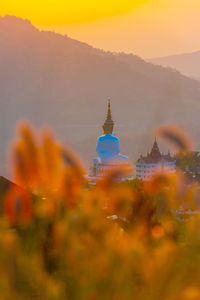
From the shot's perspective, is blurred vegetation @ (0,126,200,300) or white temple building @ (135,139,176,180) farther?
white temple building @ (135,139,176,180)

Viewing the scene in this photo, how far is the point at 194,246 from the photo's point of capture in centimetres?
476

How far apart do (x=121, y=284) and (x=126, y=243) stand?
657mm

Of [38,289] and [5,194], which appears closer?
[38,289]

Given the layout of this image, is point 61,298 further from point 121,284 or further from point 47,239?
point 47,239

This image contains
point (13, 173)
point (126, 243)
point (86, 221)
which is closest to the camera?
point (126, 243)

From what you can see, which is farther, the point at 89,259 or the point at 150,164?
the point at 150,164

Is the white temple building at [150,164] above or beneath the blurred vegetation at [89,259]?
above

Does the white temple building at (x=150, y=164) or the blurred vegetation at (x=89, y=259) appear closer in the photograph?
the blurred vegetation at (x=89, y=259)

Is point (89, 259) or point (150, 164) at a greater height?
point (150, 164)

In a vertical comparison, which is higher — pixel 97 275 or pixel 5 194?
pixel 5 194

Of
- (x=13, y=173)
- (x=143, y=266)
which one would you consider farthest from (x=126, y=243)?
(x=13, y=173)

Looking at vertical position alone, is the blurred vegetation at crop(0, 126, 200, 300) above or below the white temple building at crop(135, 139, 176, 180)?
below

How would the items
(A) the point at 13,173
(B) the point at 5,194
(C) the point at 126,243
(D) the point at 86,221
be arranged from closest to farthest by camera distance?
(C) the point at 126,243 < (D) the point at 86,221 < (A) the point at 13,173 < (B) the point at 5,194

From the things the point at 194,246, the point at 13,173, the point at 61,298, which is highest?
the point at 13,173
